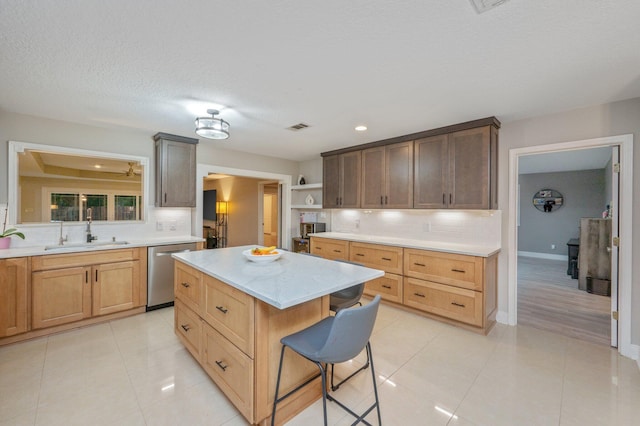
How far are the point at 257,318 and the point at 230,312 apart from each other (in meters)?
0.32

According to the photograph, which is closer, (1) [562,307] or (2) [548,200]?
(1) [562,307]

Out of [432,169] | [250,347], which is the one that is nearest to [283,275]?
[250,347]

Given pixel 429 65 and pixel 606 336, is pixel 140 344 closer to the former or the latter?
pixel 429 65

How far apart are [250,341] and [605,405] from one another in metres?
2.52

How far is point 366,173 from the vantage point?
4.33 m

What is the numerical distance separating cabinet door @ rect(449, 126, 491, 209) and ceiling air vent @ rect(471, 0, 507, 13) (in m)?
1.96

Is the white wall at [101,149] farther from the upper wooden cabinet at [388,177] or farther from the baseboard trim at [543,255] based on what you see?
the baseboard trim at [543,255]

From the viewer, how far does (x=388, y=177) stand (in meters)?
4.04

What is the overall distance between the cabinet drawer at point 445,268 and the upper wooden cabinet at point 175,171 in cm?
327

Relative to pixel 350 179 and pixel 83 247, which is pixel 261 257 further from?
pixel 350 179

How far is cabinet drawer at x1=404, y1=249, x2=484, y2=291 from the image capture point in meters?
2.95

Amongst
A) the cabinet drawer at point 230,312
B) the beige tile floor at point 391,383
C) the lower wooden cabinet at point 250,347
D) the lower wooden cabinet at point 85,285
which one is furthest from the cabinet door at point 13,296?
the cabinet drawer at point 230,312

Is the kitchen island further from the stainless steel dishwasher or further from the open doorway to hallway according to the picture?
the open doorway to hallway

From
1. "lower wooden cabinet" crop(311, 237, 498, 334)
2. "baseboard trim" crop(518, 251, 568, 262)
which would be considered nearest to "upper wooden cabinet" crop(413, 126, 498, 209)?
"lower wooden cabinet" crop(311, 237, 498, 334)
